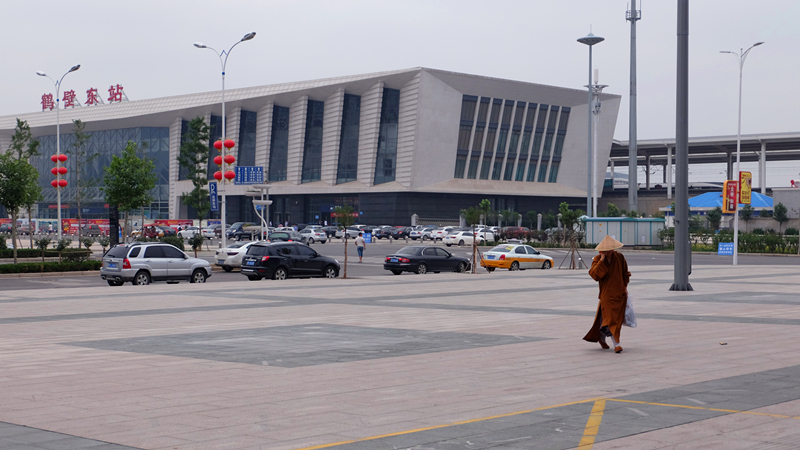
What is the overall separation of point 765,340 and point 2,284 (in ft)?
82.8

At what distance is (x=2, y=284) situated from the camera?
1118 inches

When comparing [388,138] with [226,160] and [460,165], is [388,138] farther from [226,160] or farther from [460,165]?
[226,160]

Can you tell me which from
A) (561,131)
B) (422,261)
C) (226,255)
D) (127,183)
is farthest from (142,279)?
(561,131)

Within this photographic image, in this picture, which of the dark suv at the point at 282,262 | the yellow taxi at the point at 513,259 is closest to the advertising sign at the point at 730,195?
the yellow taxi at the point at 513,259

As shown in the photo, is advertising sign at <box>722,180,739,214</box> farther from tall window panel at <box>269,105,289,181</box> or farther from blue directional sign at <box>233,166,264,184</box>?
tall window panel at <box>269,105,289,181</box>

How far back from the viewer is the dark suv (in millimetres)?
29562

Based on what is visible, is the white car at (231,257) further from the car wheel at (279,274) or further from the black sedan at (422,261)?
the black sedan at (422,261)

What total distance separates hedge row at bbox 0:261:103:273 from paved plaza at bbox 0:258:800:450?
13922 mm

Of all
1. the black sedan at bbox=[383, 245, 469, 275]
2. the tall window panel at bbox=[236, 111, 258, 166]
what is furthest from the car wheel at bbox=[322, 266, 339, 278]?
the tall window panel at bbox=[236, 111, 258, 166]

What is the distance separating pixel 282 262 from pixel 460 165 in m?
62.1

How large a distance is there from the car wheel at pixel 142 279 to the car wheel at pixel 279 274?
4.51 meters

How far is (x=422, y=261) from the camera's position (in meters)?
34.6

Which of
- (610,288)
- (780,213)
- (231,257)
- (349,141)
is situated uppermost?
(349,141)

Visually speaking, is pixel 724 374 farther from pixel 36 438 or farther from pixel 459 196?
pixel 459 196
